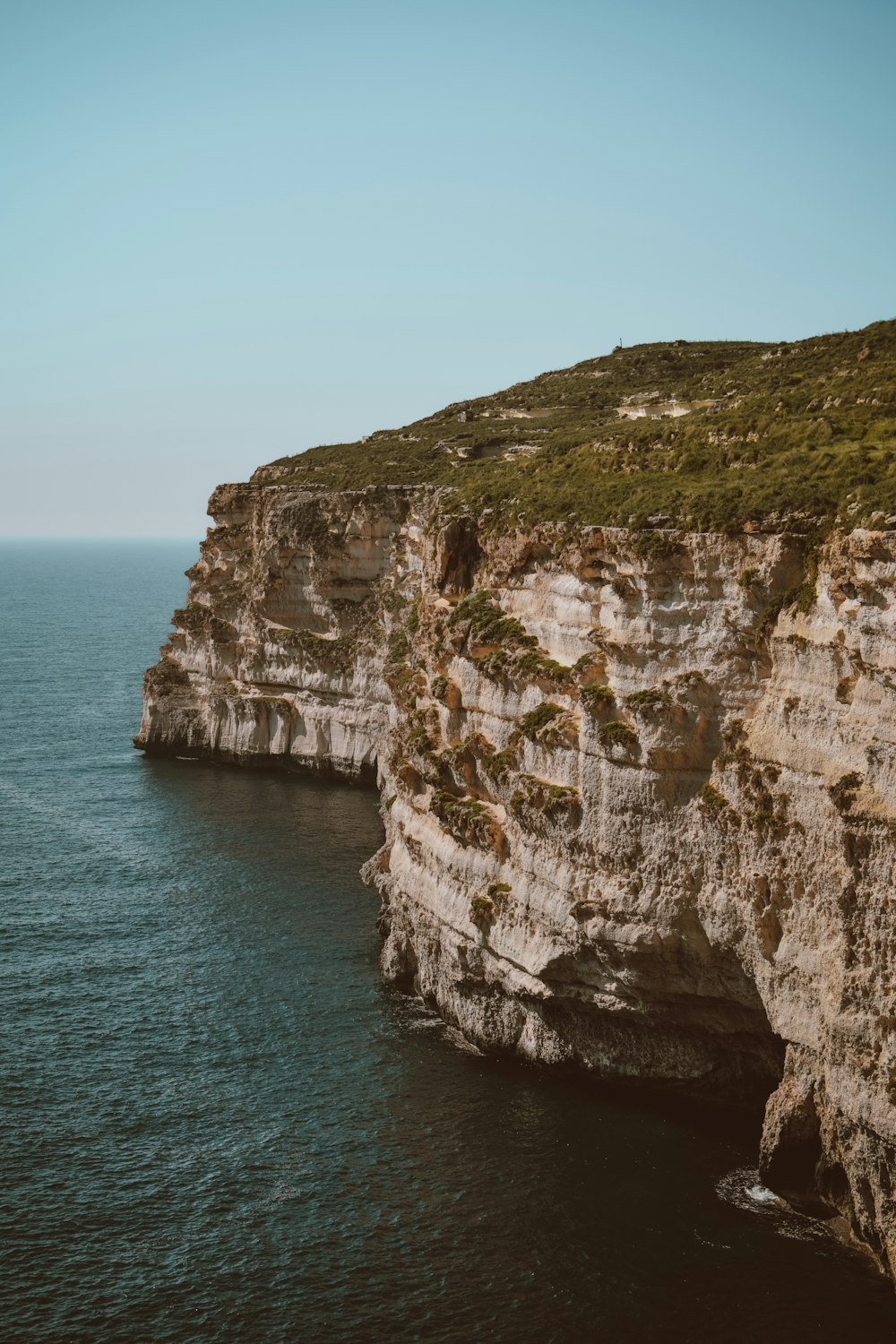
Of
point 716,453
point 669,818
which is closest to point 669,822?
point 669,818

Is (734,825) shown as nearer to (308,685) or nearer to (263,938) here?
(263,938)

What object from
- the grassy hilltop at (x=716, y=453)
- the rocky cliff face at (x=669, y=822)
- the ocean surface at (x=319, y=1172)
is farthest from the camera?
the grassy hilltop at (x=716, y=453)

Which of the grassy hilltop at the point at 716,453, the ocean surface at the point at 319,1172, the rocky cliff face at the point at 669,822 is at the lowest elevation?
the ocean surface at the point at 319,1172

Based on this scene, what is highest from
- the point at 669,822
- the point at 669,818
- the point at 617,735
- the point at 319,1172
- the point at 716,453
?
the point at 716,453

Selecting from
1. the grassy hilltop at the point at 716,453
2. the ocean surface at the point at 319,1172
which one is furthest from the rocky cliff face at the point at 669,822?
the ocean surface at the point at 319,1172

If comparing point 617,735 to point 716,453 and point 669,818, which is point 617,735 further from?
point 716,453

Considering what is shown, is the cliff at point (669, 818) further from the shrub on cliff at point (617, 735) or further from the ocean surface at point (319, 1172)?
the ocean surface at point (319, 1172)

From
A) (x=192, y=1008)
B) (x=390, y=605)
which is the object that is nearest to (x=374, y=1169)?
(x=192, y=1008)
